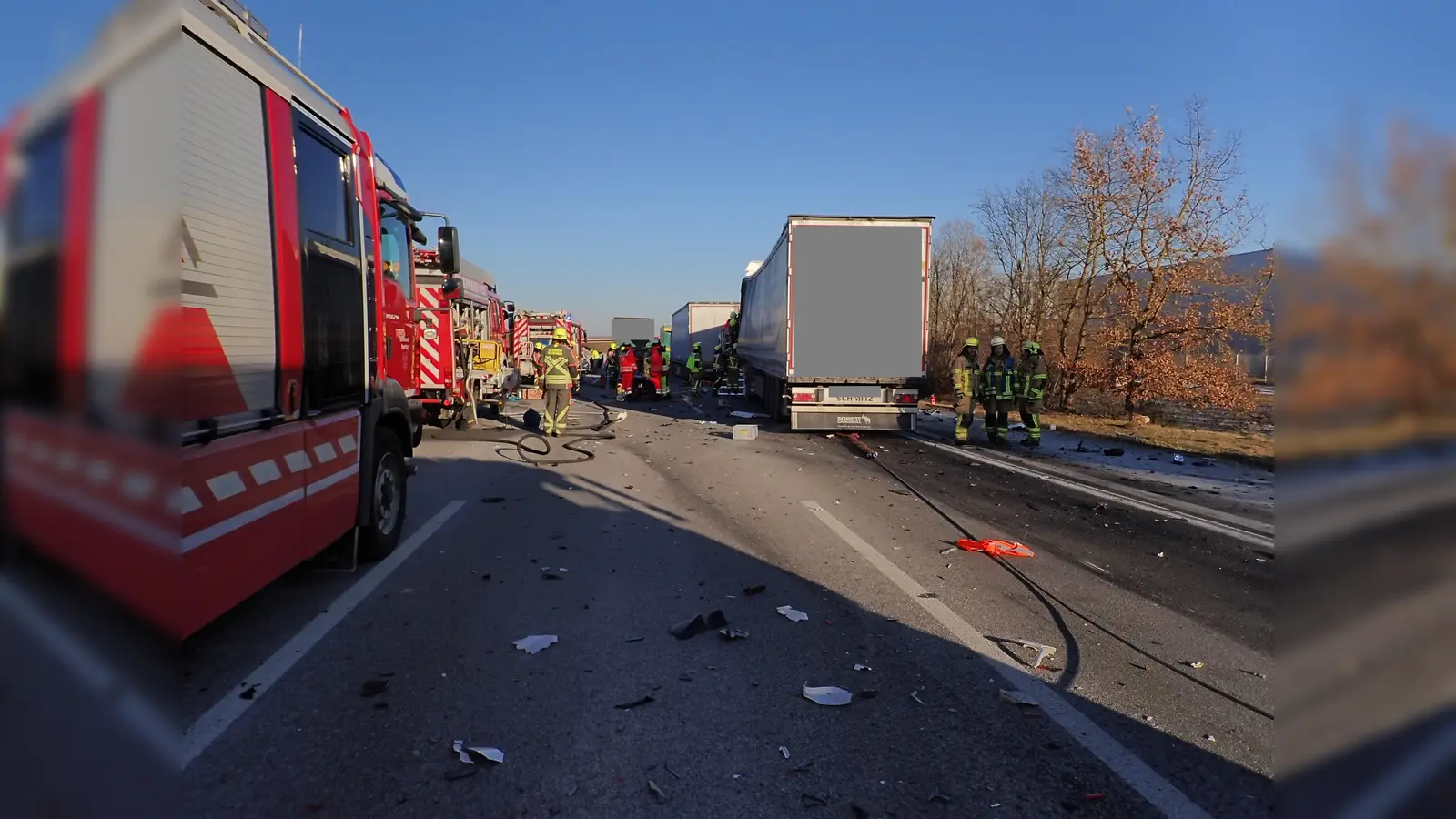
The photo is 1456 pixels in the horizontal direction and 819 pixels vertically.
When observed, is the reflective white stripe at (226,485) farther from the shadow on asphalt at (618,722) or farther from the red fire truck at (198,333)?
the shadow on asphalt at (618,722)

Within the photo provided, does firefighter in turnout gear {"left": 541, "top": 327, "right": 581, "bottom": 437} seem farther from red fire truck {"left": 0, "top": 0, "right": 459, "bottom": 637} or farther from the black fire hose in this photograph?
red fire truck {"left": 0, "top": 0, "right": 459, "bottom": 637}

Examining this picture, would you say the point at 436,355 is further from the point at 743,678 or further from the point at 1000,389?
the point at 743,678

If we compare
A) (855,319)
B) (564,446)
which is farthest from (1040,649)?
(855,319)

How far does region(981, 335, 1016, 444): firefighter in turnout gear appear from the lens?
45.1 ft

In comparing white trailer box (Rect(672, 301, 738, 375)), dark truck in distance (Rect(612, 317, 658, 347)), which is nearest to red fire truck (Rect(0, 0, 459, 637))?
white trailer box (Rect(672, 301, 738, 375))

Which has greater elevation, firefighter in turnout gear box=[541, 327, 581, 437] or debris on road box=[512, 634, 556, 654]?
firefighter in turnout gear box=[541, 327, 581, 437]

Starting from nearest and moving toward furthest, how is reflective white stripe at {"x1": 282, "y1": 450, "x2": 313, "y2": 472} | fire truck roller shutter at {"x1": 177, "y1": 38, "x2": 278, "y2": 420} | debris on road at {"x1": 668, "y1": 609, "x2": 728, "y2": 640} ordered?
fire truck roller shutter at {"x1": 177, "y1": 38, "x2": 278, "y2": 420}
reflective white stripe at {"x1": 282, "y1": 450, "x2": 313, "y2": 472}
debris on road at {"x1": 668, "y1": 609, "x2": 728, "y2": 640}

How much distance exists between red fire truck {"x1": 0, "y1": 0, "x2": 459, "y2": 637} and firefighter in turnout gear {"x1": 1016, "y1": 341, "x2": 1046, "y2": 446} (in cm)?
1075

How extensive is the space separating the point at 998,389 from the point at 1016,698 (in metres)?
10.8

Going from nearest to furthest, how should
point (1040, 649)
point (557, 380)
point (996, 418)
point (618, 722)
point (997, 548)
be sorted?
1. point (618, 722)
2. point (1040, 649)
3. point (997, 548)
4. point (996, 418)
5. point (557, 380)

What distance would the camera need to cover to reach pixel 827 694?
373 cm
